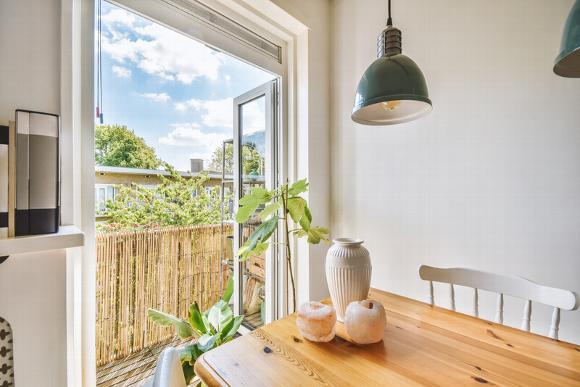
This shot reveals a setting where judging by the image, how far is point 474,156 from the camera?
136 cm

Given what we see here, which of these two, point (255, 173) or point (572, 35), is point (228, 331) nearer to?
point (255, 173)

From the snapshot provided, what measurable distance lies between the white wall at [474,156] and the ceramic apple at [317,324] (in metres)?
0.93

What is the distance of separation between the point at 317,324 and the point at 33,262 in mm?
949

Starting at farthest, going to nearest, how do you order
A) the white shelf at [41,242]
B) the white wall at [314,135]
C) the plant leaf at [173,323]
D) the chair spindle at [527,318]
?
the white wall at [314,135]
the plant leaf at [173,323]
the chair spindle at [527,318]
the white shelf at [41,242]

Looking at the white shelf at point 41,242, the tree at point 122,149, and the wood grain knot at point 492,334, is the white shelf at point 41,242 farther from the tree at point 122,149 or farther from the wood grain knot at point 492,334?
the wood grain knot at point 492,334

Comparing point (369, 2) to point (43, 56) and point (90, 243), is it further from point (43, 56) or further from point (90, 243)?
point (90, 243)

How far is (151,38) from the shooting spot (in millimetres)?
1415

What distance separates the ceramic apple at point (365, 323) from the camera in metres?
0.85

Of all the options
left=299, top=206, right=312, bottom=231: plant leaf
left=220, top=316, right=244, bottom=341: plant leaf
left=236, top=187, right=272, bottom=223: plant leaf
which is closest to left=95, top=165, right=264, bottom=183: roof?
left=236, top=187, right=272, bottom=223: plant leaf

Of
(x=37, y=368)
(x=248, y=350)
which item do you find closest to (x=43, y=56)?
(x=37, y=368)

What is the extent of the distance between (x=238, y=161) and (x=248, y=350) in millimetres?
1376

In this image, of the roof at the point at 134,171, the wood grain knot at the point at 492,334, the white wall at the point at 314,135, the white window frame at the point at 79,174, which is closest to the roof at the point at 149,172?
the roof at the point at 134,171

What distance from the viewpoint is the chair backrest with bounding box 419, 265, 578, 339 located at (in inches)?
37.1

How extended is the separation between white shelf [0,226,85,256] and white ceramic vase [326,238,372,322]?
2.76 ft
